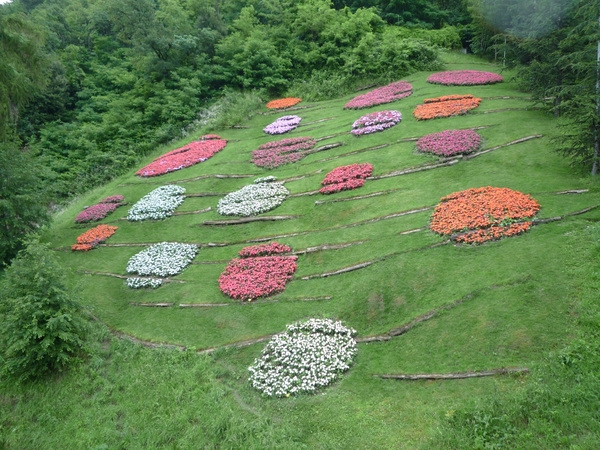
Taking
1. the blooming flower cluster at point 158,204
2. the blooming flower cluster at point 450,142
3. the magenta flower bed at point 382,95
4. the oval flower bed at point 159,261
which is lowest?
the oval flower bed at point 159,261

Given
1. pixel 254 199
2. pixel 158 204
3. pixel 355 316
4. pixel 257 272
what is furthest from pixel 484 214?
pixel 158 204

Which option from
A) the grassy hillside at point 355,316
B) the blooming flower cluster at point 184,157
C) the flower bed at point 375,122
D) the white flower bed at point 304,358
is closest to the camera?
the grassy hillside at point 355,316

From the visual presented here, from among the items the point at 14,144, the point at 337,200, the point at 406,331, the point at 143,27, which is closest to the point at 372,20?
the point at 143,27

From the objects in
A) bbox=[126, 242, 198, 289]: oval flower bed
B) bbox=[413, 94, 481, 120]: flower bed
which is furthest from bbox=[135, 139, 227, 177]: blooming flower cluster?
bbox=[413, 94, 481, 120]: flower bed

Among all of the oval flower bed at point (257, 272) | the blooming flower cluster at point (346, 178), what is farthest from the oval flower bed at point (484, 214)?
the oval flower bed at point (257, 272)

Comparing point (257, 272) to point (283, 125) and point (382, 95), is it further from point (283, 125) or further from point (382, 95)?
point (382, 95)

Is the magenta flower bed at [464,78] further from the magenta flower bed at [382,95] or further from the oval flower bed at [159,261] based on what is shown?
the oval flower bed at [159,261]
